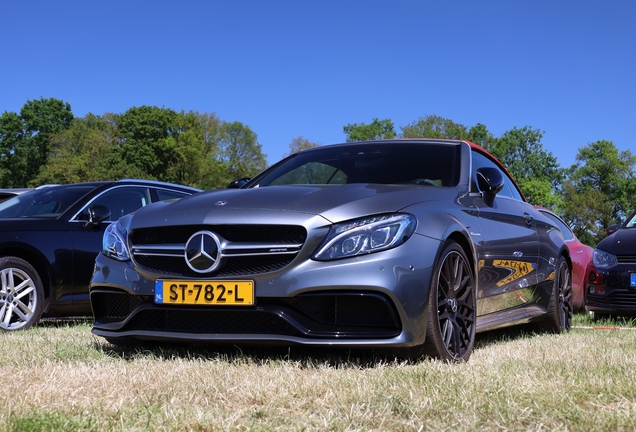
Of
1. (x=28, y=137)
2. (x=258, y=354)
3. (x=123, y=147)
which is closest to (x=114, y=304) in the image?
(x=258, y=354)

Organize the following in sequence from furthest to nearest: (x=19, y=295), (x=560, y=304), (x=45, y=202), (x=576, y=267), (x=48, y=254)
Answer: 1. (x=576, y=267)
2. (x=45, y=202)
3. (x=48, y=254)
4. (x=19, y=295)
5. (x=560, y=304)

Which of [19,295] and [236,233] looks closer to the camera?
[236,233]

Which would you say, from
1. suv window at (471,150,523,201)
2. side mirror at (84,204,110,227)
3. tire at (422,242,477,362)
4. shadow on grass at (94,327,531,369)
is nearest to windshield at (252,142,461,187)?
suv window at (471,150,523,201)

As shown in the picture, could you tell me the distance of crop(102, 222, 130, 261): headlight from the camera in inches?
185

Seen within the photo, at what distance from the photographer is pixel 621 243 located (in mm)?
8352

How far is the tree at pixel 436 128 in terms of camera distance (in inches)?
2504

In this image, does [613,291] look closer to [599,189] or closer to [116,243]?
[116,243]

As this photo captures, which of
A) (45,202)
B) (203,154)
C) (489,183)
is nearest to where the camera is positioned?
(489,183)

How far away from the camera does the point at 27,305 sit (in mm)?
7422

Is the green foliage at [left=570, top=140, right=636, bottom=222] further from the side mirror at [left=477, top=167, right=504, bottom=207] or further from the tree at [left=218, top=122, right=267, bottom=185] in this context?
the side mirror at [left=477, top=167, right=504, bottom=207]

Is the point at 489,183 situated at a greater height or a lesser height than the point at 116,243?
greater

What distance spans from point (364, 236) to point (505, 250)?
1.83 m

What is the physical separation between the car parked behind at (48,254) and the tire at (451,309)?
166 inches

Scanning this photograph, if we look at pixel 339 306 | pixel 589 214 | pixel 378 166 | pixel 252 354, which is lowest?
pixel 589 214
